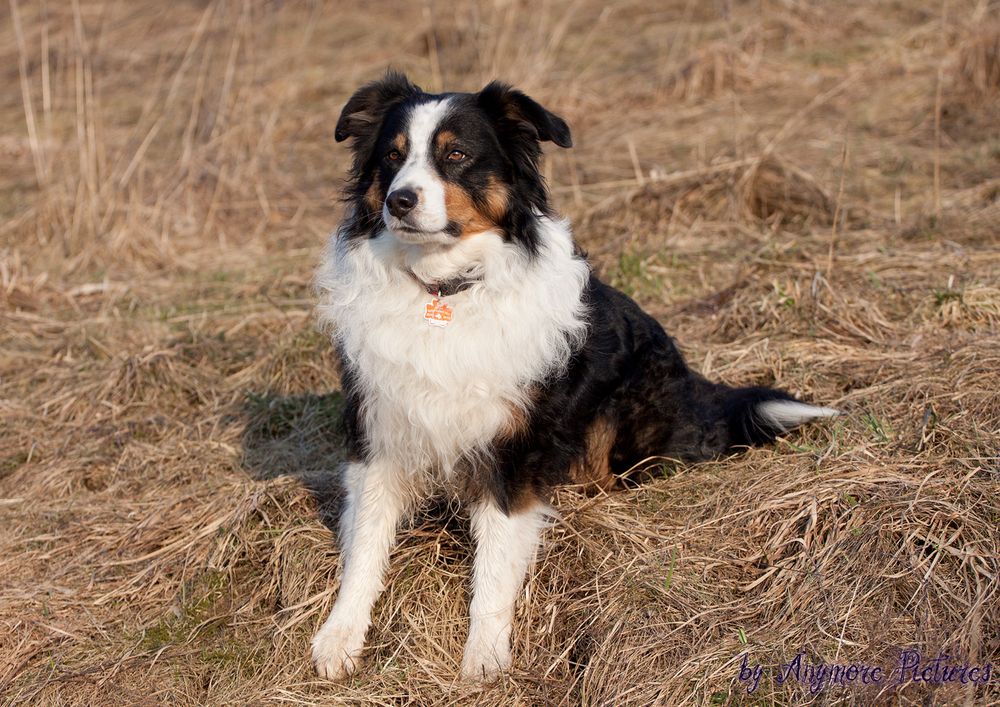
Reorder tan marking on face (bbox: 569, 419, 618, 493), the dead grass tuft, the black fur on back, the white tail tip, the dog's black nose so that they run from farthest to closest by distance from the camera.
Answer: the dead grass tuft
the white tail tip
tan marking on face (bbox: 569, 419, 618, 493)
the black fur on back
the dog's black nose

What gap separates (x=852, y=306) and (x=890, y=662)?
248 cm

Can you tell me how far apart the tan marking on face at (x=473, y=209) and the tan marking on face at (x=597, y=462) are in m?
0.90

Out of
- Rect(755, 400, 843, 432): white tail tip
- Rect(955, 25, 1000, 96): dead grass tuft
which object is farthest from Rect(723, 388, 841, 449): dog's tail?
Rect(955, 25, 1000, 96): dead grass tuft

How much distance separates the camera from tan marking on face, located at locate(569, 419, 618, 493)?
3.57 meters

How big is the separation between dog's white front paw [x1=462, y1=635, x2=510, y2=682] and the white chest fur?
0.58 metres

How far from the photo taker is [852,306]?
187 inches

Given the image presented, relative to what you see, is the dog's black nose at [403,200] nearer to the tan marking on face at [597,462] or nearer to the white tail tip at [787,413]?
the tan marking on face at [597,462]

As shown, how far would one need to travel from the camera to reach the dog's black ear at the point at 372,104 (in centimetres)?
328

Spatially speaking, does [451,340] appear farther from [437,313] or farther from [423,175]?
[423,175]

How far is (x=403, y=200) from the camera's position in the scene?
2.87 meters

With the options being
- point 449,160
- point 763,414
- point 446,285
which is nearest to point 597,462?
point 763,414

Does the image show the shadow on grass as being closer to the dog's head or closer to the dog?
the dog

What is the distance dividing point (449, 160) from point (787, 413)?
1.66m

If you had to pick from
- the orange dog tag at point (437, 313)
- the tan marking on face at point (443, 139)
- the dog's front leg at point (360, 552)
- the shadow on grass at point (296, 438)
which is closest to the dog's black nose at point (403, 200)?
the tan marking on face at point (443, 139)
